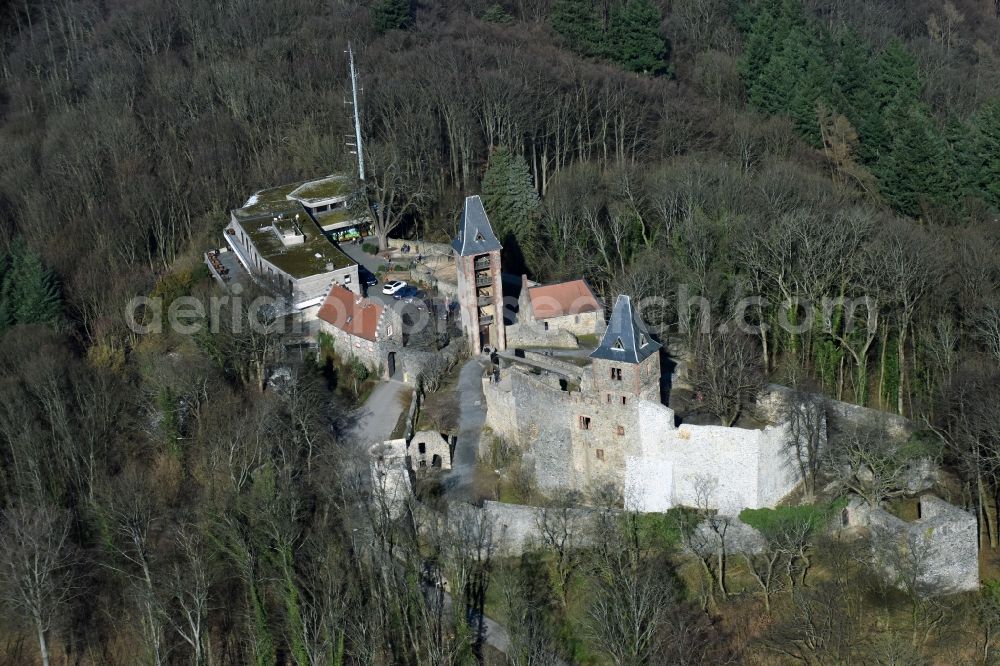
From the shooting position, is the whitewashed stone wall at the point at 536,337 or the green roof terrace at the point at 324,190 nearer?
the whitewashed stone wall at the point at 536,337

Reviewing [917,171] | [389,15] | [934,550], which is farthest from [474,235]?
[389,15]

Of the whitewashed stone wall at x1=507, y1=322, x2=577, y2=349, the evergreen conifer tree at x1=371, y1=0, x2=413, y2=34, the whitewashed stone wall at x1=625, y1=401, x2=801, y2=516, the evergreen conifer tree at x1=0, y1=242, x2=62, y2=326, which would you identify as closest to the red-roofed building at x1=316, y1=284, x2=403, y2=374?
the whitewashed stone wall at x1=507, y1=322, x2=577, y2=349

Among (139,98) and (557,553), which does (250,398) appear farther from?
(139,98)

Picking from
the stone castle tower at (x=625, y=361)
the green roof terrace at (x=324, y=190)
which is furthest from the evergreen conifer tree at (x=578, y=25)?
the stone castle tower at (x=625, y=361)

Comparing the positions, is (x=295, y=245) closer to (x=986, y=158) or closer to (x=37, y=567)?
(x=37, y=567)

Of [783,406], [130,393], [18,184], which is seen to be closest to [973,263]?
[783,406]

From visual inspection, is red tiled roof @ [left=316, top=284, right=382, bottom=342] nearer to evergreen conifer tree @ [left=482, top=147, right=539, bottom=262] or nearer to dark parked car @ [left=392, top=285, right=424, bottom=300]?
dark parked car @ [left=392, top=285, right=424, bottom=300]

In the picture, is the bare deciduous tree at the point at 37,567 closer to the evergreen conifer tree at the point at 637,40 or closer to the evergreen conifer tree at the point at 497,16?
the evergreen conifer tree at the point at 637,40
